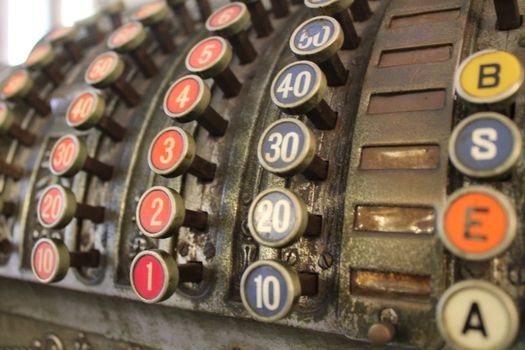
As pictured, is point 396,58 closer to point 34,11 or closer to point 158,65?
point 158,65

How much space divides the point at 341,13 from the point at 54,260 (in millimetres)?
1050

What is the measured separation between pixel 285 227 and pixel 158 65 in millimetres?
1002

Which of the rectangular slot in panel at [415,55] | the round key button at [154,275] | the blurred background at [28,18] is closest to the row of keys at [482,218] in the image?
the rectangular slot in panel at [415,55]

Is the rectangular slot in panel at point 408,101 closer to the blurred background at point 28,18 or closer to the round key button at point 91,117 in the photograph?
the round key button at point 91,117

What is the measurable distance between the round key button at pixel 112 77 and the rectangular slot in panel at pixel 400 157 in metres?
0.90

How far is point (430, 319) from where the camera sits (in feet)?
3.55

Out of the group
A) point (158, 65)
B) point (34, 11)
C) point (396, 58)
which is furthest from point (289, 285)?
point (34, 11)

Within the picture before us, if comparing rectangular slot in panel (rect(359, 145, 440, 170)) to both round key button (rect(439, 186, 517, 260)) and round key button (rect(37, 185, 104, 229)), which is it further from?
round key button (rect(37, 185, 104, 229))

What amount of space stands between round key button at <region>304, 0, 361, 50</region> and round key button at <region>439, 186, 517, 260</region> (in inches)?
25.0

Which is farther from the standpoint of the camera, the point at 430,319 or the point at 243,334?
the point at 243,334

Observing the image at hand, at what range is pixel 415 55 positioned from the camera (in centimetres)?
135

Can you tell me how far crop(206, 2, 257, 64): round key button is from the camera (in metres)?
1.59

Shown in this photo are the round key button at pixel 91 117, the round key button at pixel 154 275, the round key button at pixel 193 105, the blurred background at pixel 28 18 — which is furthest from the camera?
the blurred background at pixel 28 18

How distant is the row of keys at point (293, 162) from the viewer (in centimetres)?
116
